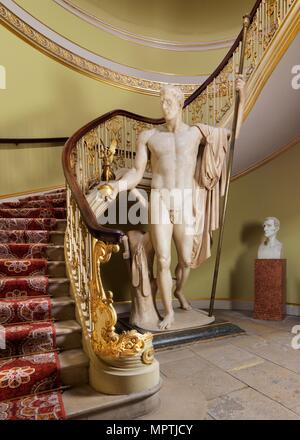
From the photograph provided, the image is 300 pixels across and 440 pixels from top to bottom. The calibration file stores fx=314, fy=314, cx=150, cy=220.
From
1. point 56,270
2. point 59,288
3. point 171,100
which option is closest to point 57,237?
point 56,270

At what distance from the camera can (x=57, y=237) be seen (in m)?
2.92

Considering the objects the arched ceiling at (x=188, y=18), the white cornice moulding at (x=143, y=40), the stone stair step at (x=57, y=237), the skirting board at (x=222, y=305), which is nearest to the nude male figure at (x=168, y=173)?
the stone stair step at (x=57, y=237)

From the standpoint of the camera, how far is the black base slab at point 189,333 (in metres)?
2.69

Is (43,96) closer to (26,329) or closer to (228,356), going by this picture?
(26,329)

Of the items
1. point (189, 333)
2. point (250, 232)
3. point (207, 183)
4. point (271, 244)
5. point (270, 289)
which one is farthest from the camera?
point (250, 232)

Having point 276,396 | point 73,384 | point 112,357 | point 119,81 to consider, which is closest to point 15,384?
point 73,384

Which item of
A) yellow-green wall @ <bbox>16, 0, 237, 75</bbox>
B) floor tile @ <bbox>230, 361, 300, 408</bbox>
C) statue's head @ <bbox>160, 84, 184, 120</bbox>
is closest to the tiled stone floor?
floor tile @ <bbox>230, 361, 300, 408</bbox>

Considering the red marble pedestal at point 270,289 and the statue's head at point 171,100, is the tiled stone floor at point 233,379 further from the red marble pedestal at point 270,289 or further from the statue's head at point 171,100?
the statue's head at point 171,100

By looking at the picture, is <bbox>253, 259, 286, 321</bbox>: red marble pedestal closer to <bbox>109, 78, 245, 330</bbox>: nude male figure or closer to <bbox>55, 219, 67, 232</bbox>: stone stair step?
<bbox>109, 78, 245, 330</bbox>: nude male figure

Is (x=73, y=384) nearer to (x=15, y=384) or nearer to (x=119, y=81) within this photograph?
(x=15, y=384)

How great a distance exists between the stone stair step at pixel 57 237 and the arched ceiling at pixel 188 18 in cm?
511

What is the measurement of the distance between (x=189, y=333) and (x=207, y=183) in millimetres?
1416

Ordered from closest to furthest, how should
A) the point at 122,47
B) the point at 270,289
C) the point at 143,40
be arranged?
the point at 270,289 < the point at 122,47 < the point at 143,40

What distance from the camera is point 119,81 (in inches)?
228
